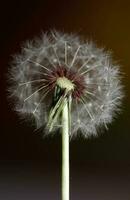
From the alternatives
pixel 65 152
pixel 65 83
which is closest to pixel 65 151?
pixel 65 152

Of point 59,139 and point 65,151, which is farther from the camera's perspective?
point 59,139

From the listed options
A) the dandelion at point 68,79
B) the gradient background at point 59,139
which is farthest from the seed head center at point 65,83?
the gradient background at point 59,139

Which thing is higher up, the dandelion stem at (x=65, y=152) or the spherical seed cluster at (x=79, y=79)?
the spherical seed cluster at (x=79, y=79)

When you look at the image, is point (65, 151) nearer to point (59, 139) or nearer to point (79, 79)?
point (79, 79)

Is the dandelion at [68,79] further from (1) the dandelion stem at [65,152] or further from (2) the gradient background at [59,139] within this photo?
(2) the gradient background at [59,139]

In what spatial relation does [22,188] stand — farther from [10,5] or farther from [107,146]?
[10,5]

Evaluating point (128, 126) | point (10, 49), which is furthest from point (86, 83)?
point (10, 49)
